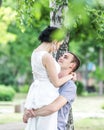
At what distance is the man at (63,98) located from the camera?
462 cm

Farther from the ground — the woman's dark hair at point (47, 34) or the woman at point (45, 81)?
the woman's dark hair at point (47, 34)

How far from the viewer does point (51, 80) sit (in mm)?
4754

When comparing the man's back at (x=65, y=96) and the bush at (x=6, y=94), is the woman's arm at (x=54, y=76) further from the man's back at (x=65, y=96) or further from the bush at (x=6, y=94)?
the bush at (x=6, y=94)

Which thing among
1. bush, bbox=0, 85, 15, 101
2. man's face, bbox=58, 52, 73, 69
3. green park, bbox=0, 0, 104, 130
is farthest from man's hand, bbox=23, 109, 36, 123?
bush, bbox=0, 85, 15, 101

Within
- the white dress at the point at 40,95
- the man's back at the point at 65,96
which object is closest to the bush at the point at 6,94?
the white dress at the point at 40,95

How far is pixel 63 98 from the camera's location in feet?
15.1

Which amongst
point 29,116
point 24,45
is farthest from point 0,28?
point 29,116

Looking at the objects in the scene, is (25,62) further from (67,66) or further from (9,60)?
(67,66)

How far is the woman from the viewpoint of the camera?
15.5 feet

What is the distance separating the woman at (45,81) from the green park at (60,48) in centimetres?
24

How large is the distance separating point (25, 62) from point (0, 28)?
23587 millimetres

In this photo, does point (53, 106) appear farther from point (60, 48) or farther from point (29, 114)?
point (60, 48)

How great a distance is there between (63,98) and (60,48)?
5.96 m

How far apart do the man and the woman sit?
0.05m
